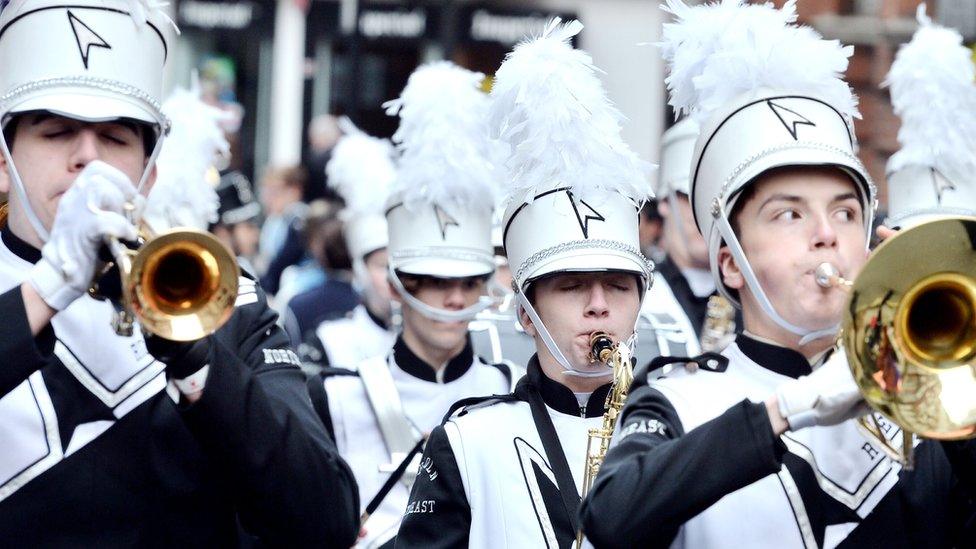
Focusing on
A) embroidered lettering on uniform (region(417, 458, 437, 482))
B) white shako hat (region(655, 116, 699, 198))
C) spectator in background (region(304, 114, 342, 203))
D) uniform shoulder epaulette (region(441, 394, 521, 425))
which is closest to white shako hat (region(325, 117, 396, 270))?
white shako hat (region(655, 116, 699, 198))

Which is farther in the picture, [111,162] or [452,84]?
[452,84]

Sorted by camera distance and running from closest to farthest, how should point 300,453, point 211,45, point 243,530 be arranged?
point 300,453 → point 243,530 → point 211,45

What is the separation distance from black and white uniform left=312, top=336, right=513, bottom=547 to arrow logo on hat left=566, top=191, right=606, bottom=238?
1347 mm

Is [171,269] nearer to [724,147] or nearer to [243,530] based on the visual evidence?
[243,530]

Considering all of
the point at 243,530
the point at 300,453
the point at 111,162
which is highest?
the point at 111,162

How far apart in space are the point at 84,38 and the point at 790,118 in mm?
1517

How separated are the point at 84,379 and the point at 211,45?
14644mm

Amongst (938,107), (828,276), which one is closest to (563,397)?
(828,276)

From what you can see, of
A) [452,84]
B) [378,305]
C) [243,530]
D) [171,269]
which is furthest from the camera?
[378,305]

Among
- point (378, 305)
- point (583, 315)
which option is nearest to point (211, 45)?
point (378, 305)

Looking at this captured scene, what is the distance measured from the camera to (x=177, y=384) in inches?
134

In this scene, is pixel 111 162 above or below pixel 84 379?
above

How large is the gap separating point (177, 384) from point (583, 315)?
1.21 metres

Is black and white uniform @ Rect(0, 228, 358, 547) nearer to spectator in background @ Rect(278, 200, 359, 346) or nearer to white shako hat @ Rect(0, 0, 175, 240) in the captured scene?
white shako hat @ Rect(0, 0, 175, 240)
